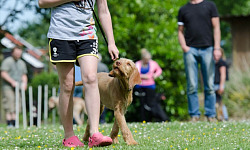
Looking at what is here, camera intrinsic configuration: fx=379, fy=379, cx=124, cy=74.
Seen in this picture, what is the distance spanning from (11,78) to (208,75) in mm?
5867

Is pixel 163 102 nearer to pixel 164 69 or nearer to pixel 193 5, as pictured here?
pixel 164 69

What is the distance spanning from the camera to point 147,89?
1123 centimetres

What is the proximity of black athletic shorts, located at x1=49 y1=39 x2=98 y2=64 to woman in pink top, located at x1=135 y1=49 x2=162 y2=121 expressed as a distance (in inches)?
269

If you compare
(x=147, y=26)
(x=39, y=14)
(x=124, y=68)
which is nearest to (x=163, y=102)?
(x=147, y=26)

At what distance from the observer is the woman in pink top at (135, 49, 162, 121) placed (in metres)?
11.0

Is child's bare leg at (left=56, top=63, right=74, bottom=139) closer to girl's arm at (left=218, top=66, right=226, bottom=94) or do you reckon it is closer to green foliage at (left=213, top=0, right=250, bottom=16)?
girl's arm at (left=218, top=66, right=226, bottom=94)

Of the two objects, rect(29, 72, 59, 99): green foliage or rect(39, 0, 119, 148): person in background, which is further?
rect(29, 72, 59, 99): green foliage

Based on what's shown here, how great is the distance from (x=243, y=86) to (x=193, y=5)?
22.2ft

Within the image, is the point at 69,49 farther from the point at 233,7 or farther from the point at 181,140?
the point at 233,7

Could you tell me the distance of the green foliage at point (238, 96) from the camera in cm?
1312

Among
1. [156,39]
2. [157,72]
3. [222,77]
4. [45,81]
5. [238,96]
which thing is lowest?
[45,81]

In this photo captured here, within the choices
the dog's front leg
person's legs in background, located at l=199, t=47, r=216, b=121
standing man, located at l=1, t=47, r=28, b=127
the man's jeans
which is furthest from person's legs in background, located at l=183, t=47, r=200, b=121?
standing man, located at l=1, t=47, r=28, b=127

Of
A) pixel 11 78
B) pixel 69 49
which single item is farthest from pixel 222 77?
pixel 69 49

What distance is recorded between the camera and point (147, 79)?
1113 cm
